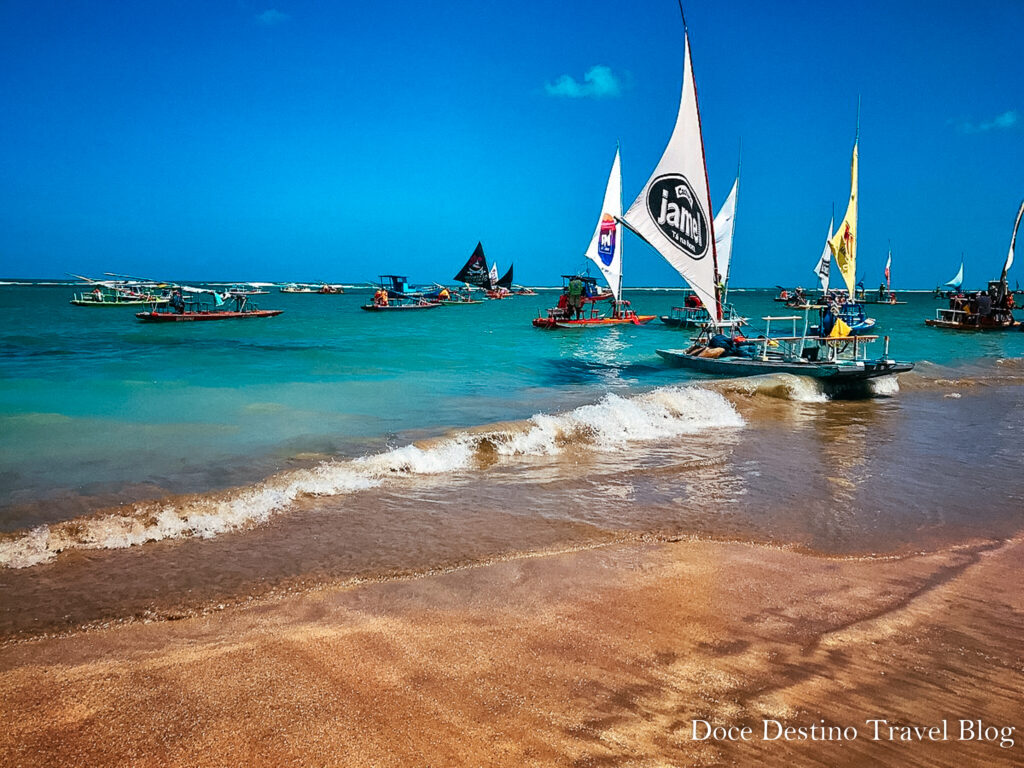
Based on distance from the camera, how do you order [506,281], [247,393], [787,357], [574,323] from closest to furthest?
[247,393]
[787,357]
[574,323]
[506,281]

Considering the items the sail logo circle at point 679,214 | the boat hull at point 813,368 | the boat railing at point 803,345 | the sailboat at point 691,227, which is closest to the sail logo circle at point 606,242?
the boat railing at point 803,345

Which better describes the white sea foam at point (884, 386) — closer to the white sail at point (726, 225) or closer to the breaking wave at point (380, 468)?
the breaking wave at point (380, 468)

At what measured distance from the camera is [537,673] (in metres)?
3.45

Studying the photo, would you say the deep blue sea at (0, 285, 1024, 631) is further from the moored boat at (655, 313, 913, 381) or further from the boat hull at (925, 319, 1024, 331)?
the boat hull at (925, 319, 1024, 331)

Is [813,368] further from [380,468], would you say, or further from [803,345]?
[380,468]

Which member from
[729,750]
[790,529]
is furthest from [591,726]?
[790,529]

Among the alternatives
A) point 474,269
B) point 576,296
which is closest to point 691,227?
point 576,296

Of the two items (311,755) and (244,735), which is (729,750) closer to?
(311,755)

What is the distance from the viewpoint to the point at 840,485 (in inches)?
321

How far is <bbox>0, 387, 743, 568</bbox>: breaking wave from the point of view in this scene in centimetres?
603

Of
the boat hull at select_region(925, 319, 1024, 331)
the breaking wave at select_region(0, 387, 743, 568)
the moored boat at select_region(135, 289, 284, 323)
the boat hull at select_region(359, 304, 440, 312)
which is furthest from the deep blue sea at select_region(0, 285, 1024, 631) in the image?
the boat hull at select_region(359, 304, 440, 312)

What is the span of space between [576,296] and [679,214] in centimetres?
2680

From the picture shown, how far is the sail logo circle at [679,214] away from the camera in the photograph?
637 inches

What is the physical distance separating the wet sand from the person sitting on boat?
38.4m
